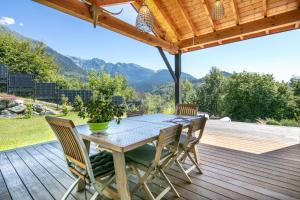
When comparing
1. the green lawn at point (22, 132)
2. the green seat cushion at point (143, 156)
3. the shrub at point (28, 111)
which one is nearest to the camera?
the green seat cushion at point (143, 156)

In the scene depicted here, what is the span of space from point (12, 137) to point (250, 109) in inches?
780

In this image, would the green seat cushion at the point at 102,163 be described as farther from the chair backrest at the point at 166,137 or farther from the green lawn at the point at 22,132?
the green lawn at the point at 22,132

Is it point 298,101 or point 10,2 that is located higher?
point 10,2

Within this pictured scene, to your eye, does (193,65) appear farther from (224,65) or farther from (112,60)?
(112,60)

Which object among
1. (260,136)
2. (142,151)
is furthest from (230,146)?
(142,151)

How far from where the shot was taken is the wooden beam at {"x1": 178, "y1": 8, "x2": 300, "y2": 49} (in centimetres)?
362

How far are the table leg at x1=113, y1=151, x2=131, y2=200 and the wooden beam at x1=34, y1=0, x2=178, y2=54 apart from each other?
2.32m

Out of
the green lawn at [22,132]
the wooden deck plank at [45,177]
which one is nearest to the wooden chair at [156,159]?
the wooden deck plank at [45,177]

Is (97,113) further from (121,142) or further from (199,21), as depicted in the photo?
(199,21)

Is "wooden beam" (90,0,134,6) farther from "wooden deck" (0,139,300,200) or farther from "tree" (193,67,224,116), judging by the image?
"tree" (193,67,224,116)

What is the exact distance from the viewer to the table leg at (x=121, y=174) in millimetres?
1692

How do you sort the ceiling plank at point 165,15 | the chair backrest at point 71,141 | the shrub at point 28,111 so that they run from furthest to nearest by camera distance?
1. the shrub at point 28,111
2. the ceiling plank at point 165,15
3. the chair backrest at point 71,141

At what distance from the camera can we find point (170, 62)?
522 cm

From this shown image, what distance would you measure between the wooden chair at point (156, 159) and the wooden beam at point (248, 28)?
3.39 m
